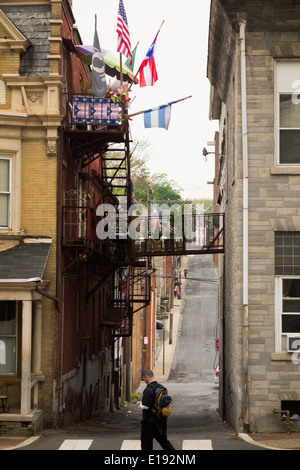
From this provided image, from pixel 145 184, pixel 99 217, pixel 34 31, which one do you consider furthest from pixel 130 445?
pixel 145 184

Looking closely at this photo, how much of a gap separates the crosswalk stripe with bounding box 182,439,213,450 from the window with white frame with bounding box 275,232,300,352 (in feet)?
9.27

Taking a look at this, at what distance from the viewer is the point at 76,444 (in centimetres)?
1430

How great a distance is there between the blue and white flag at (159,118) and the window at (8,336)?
614 centimetres

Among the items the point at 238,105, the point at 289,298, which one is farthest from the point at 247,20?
the point at 289,298

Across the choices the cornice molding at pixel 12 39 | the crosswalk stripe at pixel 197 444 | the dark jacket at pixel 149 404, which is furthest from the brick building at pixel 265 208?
the cornice molding at pixel 12 39

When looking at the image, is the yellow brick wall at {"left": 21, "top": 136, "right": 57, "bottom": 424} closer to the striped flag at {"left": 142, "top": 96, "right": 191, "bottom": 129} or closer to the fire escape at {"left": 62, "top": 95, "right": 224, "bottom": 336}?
the fire escape at {"left": 62, "top": 95, "right": 224, "bottom": 336}

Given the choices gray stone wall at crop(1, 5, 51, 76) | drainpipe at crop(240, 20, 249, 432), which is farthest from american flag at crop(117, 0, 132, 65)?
drainpipe at crop(240, 20, 249, 432)

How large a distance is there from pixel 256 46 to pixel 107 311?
16.0 m

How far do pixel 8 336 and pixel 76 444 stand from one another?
4380 millimetres

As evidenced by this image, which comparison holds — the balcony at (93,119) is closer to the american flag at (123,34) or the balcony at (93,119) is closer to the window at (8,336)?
the american flag at (123,34)

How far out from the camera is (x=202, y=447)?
45.1 ft

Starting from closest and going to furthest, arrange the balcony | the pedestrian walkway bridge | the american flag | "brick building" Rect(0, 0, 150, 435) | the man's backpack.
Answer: the man's backpack, "brick building" Rect(0, 0, 150, 435), the balcony, the american flag, the pedestrian walkway bridge

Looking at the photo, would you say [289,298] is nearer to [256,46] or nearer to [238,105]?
[238,105]

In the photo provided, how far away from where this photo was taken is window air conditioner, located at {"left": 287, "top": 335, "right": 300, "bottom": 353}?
15.7 m
